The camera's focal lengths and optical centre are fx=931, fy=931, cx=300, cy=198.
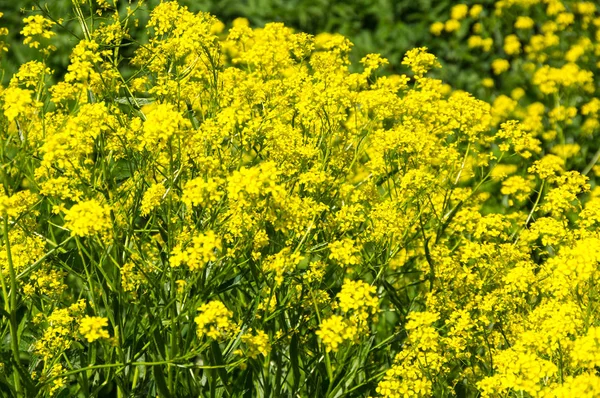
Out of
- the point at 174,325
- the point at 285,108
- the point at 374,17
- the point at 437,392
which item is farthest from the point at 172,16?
the point at 374,17

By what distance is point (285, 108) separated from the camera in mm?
4340

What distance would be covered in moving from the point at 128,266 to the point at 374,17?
668cm

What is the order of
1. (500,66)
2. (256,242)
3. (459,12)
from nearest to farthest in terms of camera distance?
(256,242) → (500,66) → (459,12)

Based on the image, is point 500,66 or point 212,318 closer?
point 212,318

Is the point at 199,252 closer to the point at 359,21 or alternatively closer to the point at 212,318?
the point at 212,318

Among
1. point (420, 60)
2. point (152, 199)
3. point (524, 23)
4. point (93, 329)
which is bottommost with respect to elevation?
point (524, 23)

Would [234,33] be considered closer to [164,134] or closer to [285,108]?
[285,108]

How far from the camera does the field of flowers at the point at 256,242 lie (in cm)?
335

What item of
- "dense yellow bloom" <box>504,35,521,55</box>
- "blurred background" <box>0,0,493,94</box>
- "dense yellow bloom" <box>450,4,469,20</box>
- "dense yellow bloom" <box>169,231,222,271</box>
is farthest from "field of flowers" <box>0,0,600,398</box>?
"dense yellow bloom" <box>450,4,469,20</box>

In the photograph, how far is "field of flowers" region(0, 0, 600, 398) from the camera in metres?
3.35

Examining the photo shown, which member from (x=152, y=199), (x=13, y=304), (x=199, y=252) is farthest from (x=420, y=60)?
(x=13, y=304)

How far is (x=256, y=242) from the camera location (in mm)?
3592

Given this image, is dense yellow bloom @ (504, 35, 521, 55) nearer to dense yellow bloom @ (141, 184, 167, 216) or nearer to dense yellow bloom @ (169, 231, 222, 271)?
dense yellow bloom @ (141, 184, 167, 216)

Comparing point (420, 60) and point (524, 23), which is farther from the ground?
point (420, 60)
